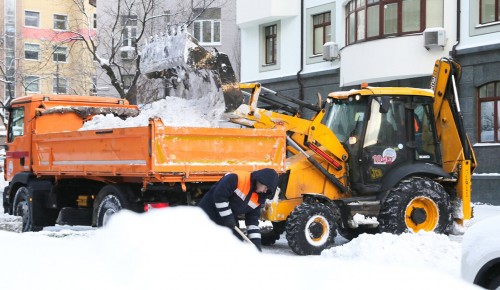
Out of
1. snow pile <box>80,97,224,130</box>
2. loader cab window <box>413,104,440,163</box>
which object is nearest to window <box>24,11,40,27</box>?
snow pile <box>80,97,224,130</box>

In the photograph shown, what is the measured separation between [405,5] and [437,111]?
873cm

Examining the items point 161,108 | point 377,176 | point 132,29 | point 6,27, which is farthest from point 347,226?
point 6,27

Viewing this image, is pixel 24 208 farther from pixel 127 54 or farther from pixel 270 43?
pixel 127 54

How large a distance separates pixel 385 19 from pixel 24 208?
1187cm

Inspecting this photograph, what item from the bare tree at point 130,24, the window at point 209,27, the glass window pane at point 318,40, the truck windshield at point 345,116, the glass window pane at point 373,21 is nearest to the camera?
the truck windshield at point 345,116

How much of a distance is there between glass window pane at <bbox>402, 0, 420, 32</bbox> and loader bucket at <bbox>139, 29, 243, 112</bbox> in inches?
393

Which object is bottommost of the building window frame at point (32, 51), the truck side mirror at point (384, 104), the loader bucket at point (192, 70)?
the truck side mirror at point (384, 104)

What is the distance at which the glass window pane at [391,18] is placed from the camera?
20766 millimetres

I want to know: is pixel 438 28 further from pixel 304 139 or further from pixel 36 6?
pixel 36 6

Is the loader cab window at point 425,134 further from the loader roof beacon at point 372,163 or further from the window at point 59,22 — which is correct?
the window at point 59,22

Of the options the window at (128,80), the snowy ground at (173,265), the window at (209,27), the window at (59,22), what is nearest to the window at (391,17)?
the window at (128,80)

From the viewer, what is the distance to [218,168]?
1030 centimetres

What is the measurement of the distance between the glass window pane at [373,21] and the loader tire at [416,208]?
10424 mm

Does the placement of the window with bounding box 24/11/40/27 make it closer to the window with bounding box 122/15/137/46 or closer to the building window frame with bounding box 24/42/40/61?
the building window frame with bounding box 24/42/40/61
